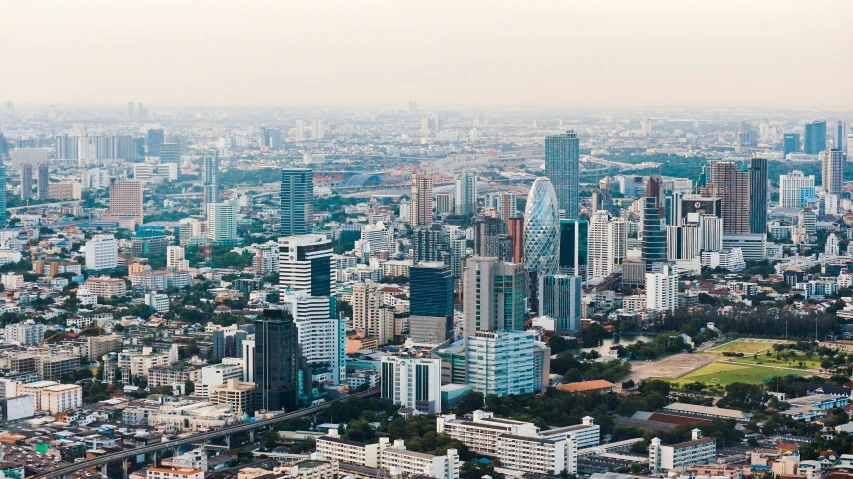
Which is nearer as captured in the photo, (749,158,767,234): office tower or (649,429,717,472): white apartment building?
(649,429,717,472): white apartment building

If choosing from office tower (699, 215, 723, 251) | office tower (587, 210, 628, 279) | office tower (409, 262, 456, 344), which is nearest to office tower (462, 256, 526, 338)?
office tower (409, 262, 456, 344)

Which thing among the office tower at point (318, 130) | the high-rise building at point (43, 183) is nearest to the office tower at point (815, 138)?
the office tower at point (318, 130)

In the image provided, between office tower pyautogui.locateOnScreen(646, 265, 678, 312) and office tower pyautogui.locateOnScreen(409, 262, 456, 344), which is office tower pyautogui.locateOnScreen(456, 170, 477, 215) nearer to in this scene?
office tower pyautogui.locateOnScreen(646, 265, 678, 312)

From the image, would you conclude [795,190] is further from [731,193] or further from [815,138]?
[731,193]

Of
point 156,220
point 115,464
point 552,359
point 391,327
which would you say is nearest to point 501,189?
point 156,220

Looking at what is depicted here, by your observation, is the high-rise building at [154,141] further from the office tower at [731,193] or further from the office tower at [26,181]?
the office tower at [731,193]

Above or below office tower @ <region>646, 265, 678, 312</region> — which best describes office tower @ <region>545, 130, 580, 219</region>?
above

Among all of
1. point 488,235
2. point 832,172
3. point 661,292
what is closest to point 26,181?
point 832,172

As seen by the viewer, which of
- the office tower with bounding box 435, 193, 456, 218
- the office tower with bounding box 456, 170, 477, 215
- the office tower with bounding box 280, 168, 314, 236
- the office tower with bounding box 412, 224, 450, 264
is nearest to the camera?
the office tower with bounding box 412, 224, 450, 264
